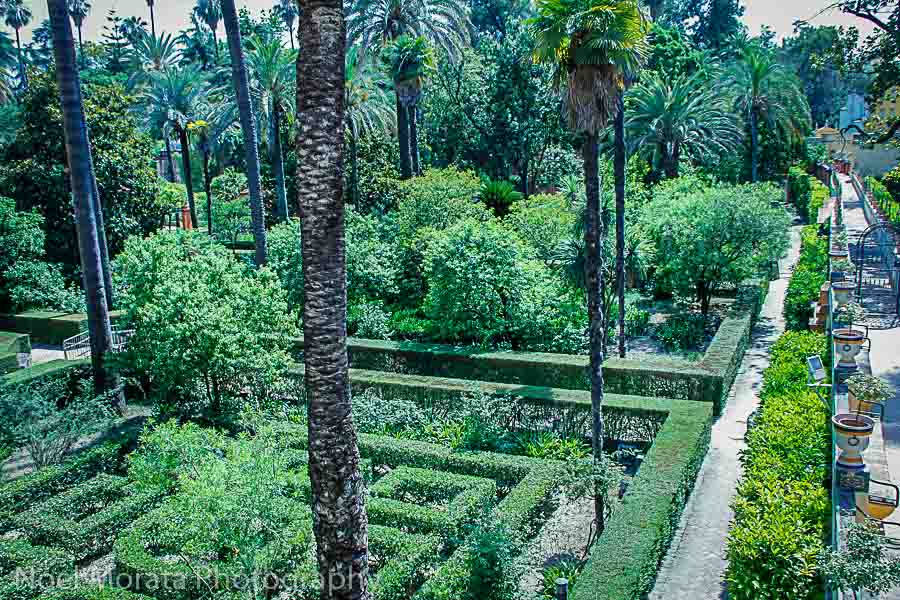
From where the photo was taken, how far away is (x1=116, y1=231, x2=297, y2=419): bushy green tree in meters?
13.7

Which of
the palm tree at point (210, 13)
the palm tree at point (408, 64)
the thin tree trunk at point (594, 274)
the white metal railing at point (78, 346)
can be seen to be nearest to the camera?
the thin tree trunk at point (594, 274)

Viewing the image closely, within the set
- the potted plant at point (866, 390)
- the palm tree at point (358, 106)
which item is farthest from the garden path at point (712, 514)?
the palm tree at point (358, 106)

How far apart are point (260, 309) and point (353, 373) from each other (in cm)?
274

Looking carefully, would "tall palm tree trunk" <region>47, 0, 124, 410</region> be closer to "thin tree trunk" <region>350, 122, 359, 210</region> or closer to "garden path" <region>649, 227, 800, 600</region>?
"garden path" <region>649, 227, 800, 600</region>

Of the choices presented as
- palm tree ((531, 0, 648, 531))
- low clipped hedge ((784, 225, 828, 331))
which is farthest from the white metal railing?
low clipped hedge ((784, 225, 828, 331))

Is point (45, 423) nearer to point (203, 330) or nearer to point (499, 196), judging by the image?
point (203, 330)

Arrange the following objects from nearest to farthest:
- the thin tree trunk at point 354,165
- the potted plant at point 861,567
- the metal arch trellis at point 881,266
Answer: the potted plant at point 861,567 < the metal arch trellis at point 881,266 < the thin tree trunk at point 354,165

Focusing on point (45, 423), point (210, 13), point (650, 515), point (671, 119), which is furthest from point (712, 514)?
point (210, 13)

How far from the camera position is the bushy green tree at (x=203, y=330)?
45.0 feet

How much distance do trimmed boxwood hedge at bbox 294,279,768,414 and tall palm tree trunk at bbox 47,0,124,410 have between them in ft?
15.4

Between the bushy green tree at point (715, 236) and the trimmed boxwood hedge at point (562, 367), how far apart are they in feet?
7.07

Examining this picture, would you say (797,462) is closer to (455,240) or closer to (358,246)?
(455,240)

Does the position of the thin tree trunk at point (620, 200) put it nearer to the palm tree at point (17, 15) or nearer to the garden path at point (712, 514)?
the garden path at point (712, 514)

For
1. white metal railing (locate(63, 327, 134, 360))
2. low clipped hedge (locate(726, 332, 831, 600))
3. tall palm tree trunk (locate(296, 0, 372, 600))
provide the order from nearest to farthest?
tall palm tree trunk (locate(296, 0, 372, 600)), low clipped hedge (locate(726, 332, 831, 600)), white metal railing (locate(63, 327, 134, 360))
